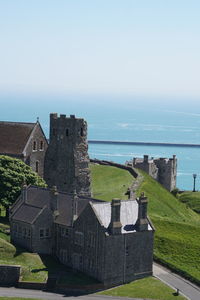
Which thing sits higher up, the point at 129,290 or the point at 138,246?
the point at 138,246

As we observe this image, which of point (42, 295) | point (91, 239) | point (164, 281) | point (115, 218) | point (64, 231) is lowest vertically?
point (42, 295)

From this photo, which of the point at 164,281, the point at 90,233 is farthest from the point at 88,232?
the point at 164,281

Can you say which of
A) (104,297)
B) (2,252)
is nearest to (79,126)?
(2,252)

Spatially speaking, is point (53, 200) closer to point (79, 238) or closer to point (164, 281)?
point (79, 238)

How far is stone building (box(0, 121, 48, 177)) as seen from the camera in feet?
268

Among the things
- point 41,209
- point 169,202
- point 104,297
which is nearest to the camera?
point 104,297

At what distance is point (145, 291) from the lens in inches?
2014

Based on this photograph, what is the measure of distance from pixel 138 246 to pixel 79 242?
5782mm

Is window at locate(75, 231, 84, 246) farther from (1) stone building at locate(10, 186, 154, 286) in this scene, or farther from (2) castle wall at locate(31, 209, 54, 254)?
(2) castle wall at locate(31, 209, 54, 254)

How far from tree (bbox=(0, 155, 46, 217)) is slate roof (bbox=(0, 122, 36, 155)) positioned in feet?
40.1

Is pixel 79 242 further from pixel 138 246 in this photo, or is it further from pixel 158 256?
pixel 158 256

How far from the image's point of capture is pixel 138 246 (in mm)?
54344

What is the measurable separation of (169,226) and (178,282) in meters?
17.9

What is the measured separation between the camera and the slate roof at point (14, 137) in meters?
81.8
